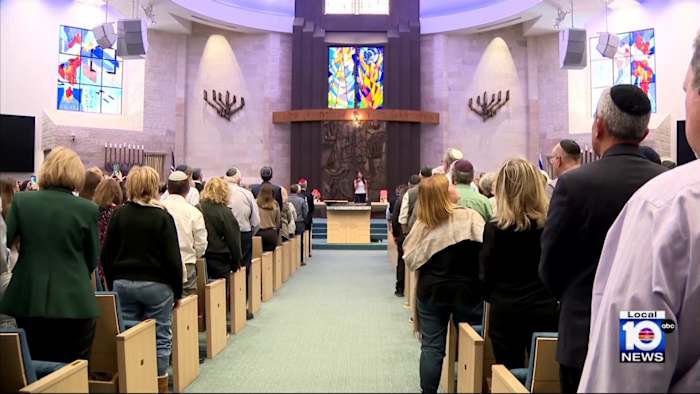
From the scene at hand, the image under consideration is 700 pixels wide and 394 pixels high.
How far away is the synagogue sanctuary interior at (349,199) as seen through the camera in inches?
70.8

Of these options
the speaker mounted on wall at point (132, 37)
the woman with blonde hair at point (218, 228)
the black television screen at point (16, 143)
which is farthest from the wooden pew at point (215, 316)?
the black television screen at point (16, 143)

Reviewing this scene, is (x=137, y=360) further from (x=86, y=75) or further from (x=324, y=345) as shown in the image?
(x=86, y=75)

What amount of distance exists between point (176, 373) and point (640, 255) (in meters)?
2.85

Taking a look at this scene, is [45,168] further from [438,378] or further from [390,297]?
[390,297]

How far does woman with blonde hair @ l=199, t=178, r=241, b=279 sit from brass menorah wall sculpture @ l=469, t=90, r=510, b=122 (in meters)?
14.2

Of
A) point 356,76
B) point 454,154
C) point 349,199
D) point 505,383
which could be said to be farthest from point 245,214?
point 356,76

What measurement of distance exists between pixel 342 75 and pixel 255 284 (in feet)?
43.0

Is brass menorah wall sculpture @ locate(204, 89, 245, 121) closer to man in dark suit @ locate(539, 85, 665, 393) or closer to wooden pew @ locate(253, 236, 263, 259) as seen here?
wooden pew @ locate(253, 236, 263, 259)

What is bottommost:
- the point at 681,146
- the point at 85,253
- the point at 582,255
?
the point at 85,253

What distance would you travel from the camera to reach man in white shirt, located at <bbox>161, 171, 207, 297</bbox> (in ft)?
13.3

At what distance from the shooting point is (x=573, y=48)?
12742 millimetres

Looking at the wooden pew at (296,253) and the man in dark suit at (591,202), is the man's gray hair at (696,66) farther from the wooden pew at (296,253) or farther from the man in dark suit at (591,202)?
the wooden pew at (296,253)

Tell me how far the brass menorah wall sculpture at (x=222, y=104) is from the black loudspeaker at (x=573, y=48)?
9.66 m

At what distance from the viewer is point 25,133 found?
46.3ft
